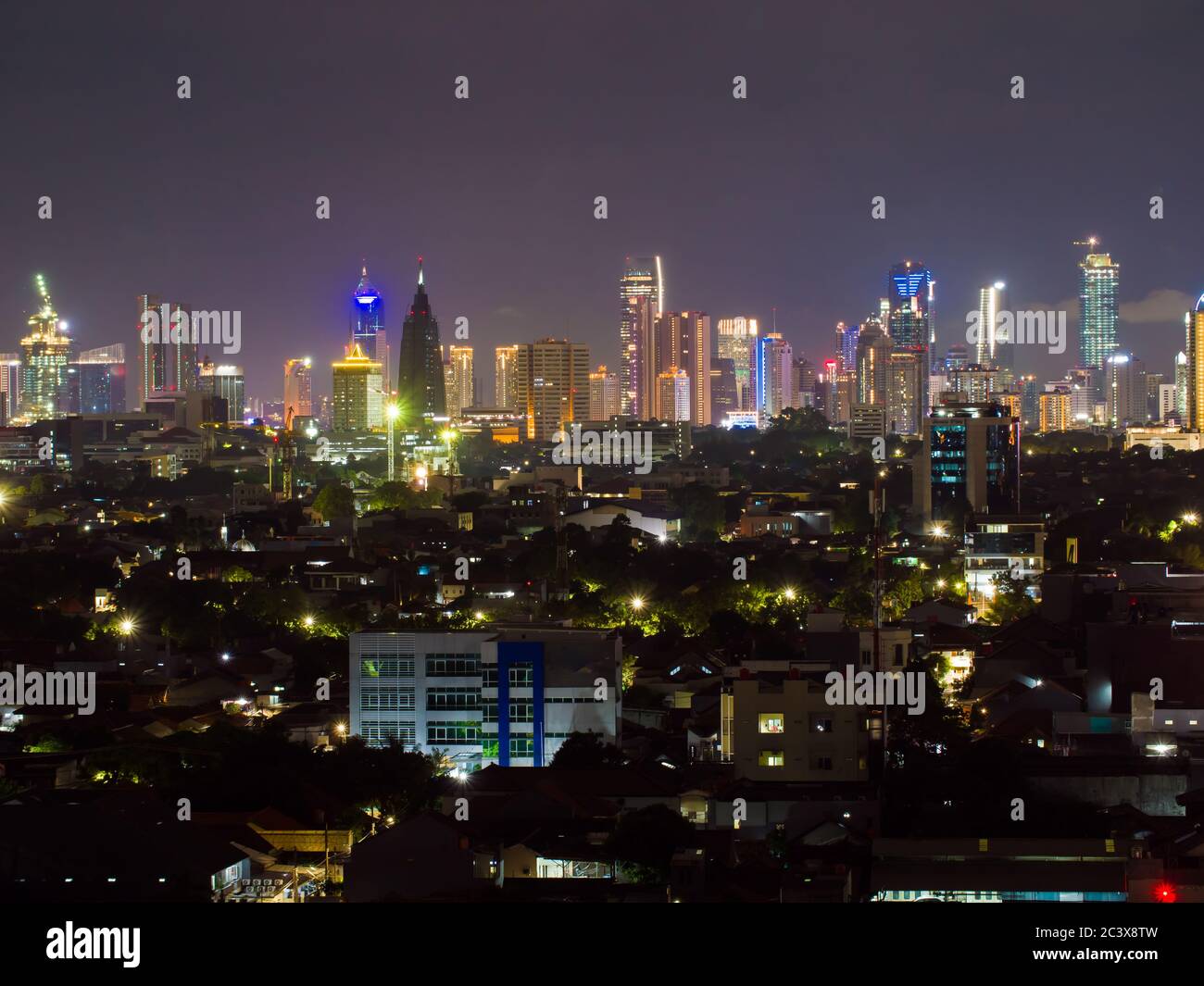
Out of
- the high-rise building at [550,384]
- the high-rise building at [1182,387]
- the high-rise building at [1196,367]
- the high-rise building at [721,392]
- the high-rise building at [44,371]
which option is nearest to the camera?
the high-rise building at [1196,367]

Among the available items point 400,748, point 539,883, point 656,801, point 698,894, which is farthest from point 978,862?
point 400,748

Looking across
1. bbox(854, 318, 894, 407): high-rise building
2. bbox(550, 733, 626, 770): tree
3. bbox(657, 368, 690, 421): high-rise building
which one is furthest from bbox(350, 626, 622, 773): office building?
bbox(657, 368, 690, 421): high-rise building

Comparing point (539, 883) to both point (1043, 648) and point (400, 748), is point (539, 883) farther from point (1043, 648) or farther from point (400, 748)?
point (1043, 648)

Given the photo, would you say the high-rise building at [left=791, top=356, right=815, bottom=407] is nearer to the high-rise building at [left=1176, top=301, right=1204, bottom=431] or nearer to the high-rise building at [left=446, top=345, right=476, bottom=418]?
the high-rise building at [left=446, top=345, right=476, bottom=418]

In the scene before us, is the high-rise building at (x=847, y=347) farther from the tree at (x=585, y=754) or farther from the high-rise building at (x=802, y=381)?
the tree at (x=585, y=754)

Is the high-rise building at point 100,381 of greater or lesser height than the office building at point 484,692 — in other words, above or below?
above

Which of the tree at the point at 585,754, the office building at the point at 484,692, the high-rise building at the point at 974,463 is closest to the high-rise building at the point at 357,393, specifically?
the high-rise building at the point at 974,463

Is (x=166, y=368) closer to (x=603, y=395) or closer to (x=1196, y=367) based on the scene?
(x=603, y=395)
